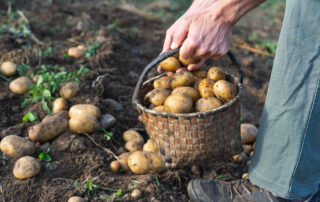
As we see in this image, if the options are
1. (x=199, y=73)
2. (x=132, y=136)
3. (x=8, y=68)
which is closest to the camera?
(x=199, y=73)

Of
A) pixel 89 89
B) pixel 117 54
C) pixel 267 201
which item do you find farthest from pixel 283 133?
pixel 117 54

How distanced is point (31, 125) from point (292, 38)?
2083 mm

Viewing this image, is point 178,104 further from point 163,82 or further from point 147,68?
point 163,82

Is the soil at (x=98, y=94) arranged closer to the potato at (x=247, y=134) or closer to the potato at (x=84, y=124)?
the potato at (x=84, y=124)

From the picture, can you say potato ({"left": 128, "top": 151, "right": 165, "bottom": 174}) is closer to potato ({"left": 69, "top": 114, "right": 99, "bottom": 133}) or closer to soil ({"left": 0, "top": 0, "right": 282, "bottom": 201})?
soil ({"left": 0, "top": 0, "right": 282, "bottom": 201})

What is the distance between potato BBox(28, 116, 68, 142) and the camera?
2514 mm

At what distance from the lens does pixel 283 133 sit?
173 cm

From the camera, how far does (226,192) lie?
2.05 meters

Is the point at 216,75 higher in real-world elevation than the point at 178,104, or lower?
higher

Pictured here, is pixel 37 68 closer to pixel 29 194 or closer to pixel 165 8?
pixel 29 194

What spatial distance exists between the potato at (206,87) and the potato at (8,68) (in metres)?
1.93

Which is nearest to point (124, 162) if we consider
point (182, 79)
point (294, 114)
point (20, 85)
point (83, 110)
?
point (83, 110)

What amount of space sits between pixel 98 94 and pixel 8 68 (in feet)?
3.06

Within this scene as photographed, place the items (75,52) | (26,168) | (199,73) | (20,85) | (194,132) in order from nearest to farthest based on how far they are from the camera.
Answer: (194,132)
(26,168)
(199,73)
(20,85)
(75,52)
